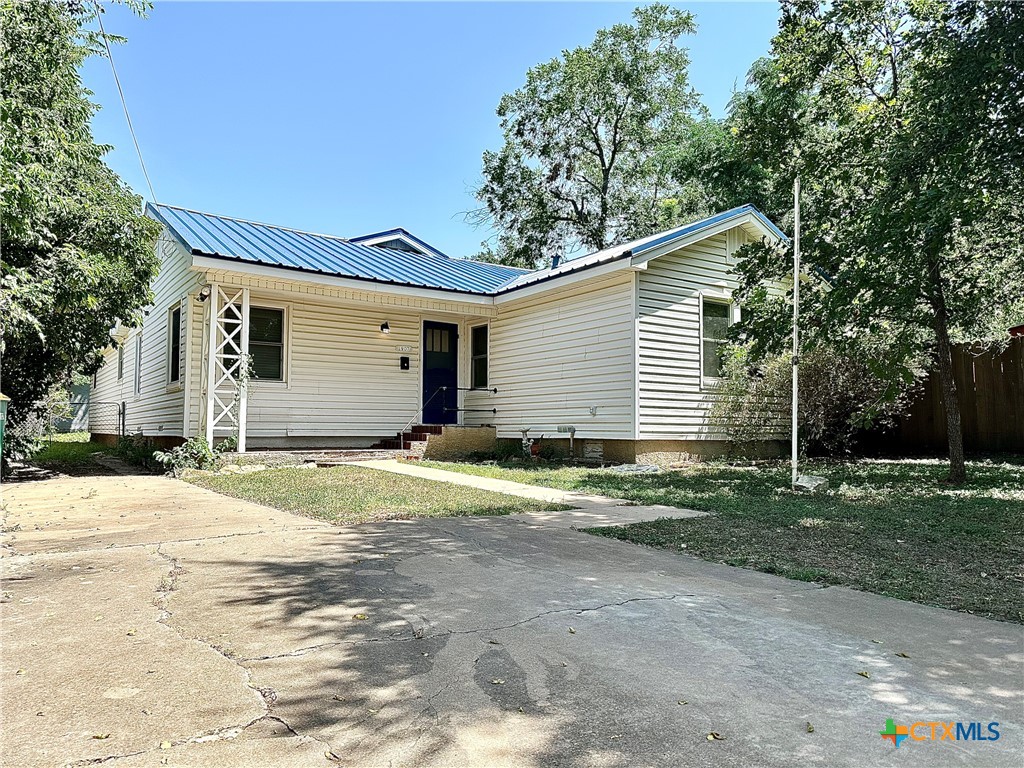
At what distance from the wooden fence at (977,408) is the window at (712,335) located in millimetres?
4090

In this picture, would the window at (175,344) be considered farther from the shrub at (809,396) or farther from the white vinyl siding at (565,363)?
the shrub at (809,396)

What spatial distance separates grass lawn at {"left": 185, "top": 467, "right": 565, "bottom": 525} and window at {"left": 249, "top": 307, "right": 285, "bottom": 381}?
3.13 meters

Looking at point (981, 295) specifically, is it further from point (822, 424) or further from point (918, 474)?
point (822, 424)

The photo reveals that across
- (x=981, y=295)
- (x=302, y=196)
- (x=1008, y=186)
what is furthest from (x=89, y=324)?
(x=302, y=196)

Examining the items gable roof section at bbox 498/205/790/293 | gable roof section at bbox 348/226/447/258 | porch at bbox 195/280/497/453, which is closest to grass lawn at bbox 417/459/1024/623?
gable roof section at bbox 498/205/790/293

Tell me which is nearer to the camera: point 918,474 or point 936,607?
point 936,607

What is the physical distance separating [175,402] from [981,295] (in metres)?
13.6

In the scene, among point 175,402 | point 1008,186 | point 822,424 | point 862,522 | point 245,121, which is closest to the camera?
point 862,522

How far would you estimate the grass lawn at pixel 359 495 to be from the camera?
20.3 feet

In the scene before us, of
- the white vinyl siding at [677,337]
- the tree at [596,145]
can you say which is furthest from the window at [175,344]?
the tree at [596,145]

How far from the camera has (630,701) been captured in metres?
2.26

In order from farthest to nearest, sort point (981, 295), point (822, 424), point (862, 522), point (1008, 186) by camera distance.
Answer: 1. point (822, 424)
2. point (981, 295)
3. point (1008, 186)
4. point (862, 522)

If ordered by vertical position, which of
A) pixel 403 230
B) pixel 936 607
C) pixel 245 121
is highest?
pixel 245 121

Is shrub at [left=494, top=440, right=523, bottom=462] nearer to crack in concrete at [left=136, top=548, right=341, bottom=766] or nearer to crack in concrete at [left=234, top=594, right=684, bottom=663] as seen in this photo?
crack in concrete at [left=234, top=594, right=684, bottom=663]
